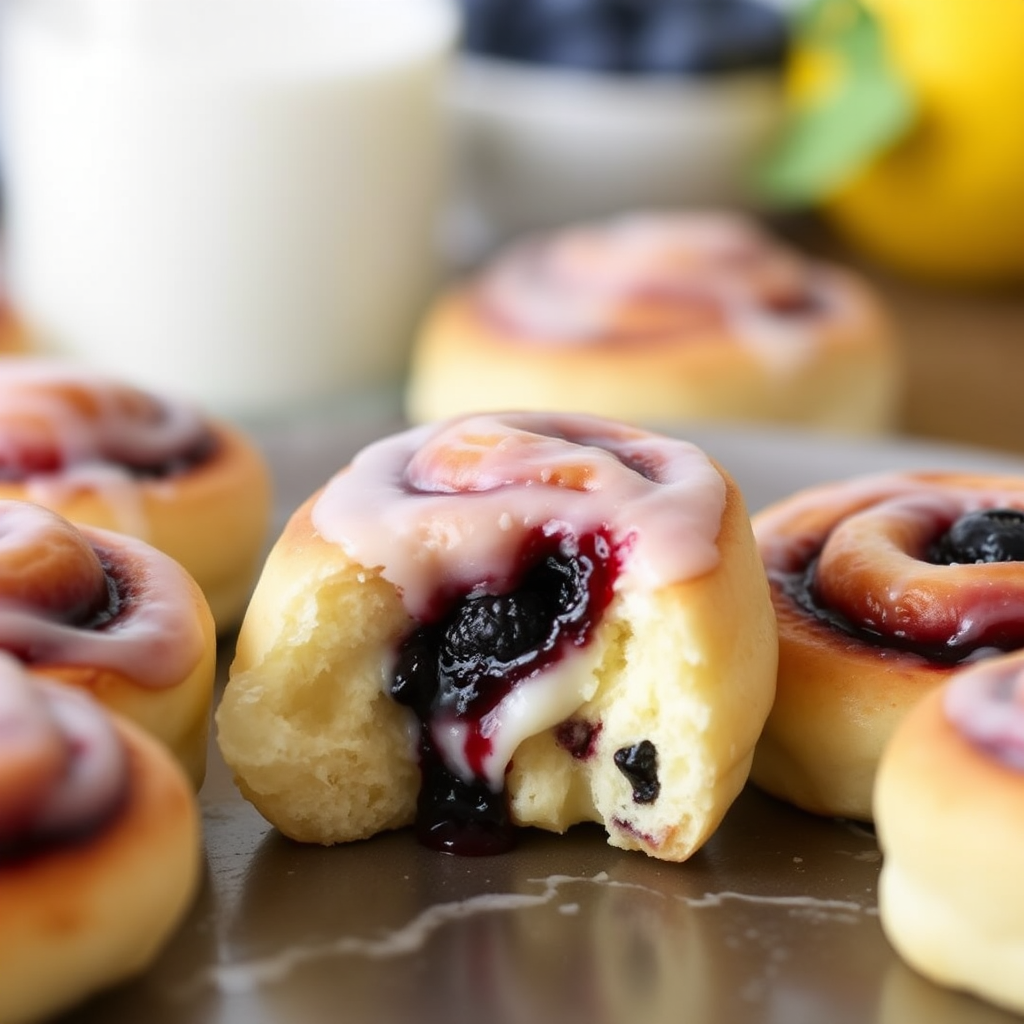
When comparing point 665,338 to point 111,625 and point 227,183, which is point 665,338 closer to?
point 227,183

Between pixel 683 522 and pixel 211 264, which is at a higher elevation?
pixel 683 522

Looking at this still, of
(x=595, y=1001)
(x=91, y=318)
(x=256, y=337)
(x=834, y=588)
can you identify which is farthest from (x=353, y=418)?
(x=595, y=1001)

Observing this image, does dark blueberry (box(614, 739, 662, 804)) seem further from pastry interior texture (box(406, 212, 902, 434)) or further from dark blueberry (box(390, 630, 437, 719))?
pastry interior texture (box(406, 212, 902, 434))

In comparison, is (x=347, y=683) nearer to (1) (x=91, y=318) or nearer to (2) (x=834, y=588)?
(2) (x=834, y=588)

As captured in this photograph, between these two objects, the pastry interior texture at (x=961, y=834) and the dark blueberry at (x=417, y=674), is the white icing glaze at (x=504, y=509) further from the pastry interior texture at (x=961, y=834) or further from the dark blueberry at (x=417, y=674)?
the pastry interior texture at (x=961, y=834)

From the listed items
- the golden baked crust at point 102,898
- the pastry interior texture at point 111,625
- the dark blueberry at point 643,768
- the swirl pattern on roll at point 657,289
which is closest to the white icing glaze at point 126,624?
the pastry interior texture at point 111,625

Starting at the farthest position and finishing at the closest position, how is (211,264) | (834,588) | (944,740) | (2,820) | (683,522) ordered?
(211,264) < (834,588) < (683,522) < (944,740) < (2,820)

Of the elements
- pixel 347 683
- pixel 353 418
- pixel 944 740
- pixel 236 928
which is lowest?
pixel 353 418
